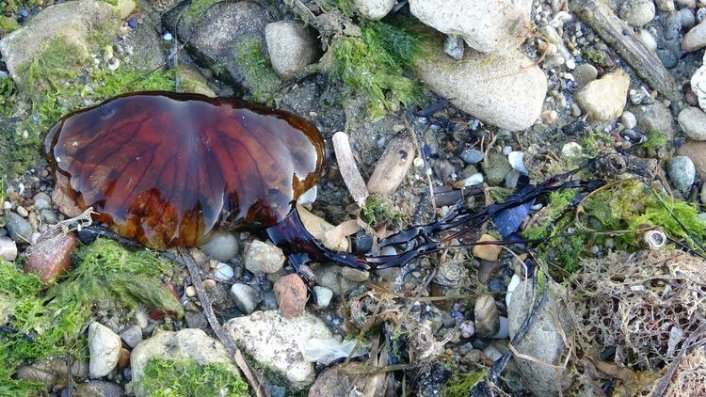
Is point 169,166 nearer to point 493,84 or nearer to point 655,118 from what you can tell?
point 493,84

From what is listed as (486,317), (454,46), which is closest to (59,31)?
(454,46)

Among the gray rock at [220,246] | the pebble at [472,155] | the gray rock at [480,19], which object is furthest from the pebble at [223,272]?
the gray rock at [480,19]

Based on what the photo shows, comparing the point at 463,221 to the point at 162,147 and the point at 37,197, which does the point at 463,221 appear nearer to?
the point at 162,147

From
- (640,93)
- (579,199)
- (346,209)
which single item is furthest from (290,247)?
(640,93)

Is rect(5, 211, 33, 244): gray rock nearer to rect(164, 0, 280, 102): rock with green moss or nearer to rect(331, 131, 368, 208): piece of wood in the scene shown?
rect(164, 0, 280, 102): rock with green moss

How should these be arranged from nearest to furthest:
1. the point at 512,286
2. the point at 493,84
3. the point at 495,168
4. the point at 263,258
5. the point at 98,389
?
the point at 98,389 → the point at 263,258 → the point at 512,286 → the point at 493,84 → the point at 495,168

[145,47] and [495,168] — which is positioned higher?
[145,47]
